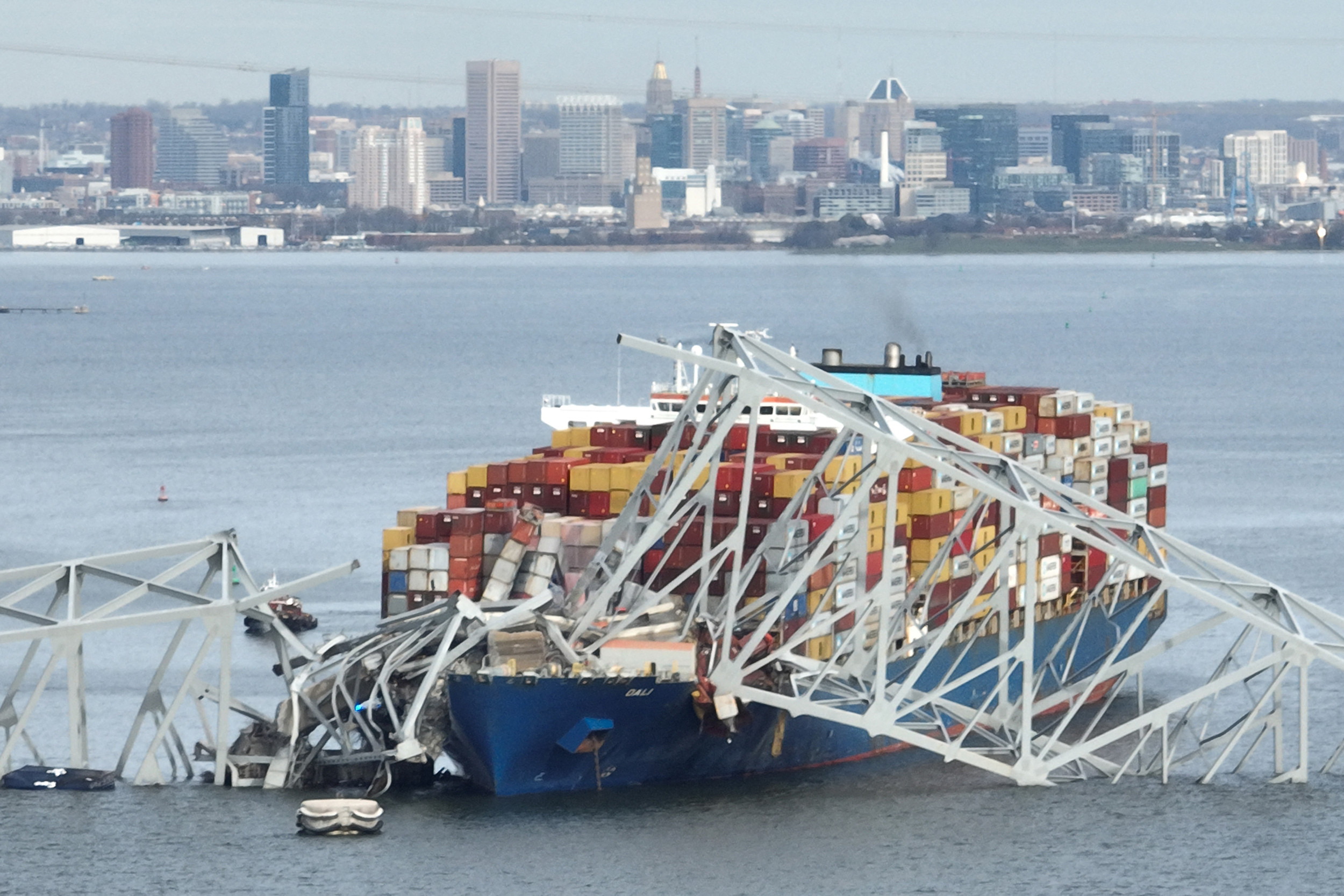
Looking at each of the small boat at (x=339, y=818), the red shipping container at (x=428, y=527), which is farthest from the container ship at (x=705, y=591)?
the small boat at (x=339, y=818)

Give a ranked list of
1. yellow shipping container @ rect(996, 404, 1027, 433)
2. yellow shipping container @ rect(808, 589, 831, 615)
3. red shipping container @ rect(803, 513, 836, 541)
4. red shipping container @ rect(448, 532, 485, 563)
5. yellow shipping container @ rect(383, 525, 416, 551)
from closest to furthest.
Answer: red shipping container @ rect(448, 532, 485, 563) < yellow shipping container @ rect(383, 525, 416, 551) < yellow shipping container @ rect(808, 589, 831, 615) < red shipping container @ rect(803, 513, 836, 541) < yellow shipping container @ rect(996, 404, 1027, 433)

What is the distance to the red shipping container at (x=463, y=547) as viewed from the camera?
149 feet

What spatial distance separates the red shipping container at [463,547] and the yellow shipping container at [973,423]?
14543 mm

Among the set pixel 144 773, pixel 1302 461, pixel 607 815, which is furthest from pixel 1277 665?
pixel 1302 461

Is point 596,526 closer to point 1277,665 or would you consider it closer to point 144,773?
point 144,773

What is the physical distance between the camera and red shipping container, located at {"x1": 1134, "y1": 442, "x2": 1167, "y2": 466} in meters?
63.9

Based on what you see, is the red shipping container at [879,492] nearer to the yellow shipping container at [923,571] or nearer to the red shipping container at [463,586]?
the yellow shipping container at [923,571]

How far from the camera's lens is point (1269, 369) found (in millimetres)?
140500

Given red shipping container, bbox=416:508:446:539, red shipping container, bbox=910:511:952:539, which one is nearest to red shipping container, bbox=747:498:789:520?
red shipping container, bbox=910:511:952:539

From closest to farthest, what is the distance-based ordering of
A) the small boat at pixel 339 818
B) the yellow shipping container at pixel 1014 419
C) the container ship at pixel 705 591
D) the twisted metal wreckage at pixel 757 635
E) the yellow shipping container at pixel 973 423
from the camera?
the small boat at pixel 339 818
the container ship at pixel 705 591
the twisted metal wreckage at pixel 757 635
the yellow shipping container at pixel 973 423
the yellow shipping container at pixel 1014 419

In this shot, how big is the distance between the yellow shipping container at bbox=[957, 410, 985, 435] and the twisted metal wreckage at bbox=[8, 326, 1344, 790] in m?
9.09

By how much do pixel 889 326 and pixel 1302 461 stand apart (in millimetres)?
79935

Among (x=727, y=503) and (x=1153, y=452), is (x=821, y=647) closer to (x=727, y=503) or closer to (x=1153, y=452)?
(x=727, y=503)

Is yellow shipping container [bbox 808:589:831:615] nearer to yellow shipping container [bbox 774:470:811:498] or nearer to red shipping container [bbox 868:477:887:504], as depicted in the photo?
yellow shipping container [bbox 774:470:811:498]
